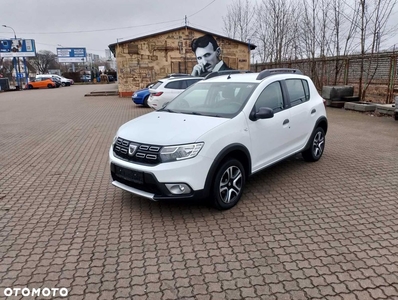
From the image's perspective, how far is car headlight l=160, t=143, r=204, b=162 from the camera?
10.9 feet

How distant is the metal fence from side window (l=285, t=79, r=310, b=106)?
30.1 ft

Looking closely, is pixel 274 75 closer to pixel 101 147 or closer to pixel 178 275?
pixel 178 275

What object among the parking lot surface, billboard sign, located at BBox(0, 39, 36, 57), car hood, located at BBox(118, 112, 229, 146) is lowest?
the parking lot surface

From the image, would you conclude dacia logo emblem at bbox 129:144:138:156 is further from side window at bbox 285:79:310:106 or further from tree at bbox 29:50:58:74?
tree at bbox 29:50:58:74

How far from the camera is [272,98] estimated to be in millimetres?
4457

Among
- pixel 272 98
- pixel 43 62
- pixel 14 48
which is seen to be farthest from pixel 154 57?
pixel 43 62

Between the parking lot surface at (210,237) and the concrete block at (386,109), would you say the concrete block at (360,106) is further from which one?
the parking lot surface at (210,237)

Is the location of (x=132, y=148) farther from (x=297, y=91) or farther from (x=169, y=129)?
(x=297, y=91)

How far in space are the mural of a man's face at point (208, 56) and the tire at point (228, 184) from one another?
→ 18.6 meters

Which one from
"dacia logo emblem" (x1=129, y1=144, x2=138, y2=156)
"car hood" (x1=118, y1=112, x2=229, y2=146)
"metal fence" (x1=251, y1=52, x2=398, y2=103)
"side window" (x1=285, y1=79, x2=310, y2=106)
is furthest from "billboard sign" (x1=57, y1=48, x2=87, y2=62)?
"dacia logo emblem" (x1=129, y1=144, x2=138, y2=156)

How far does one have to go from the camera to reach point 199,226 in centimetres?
344

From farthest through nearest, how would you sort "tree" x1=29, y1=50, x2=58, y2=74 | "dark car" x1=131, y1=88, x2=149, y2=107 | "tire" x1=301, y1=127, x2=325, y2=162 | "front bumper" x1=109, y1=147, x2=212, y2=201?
"tree" x1=29, y1=50, x2=58, y2=74 → "dark car" x1=131, y1=88, x2=149, y2=107 → "tire" x1=301, y1=127, x2=325, y2=162 → "front bumper" x1=109, y1=147, x2=212, y2=201

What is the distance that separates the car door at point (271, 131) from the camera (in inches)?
161

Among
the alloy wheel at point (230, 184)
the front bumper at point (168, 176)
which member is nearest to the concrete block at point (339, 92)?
the alloy wheel at point (230, 184)
